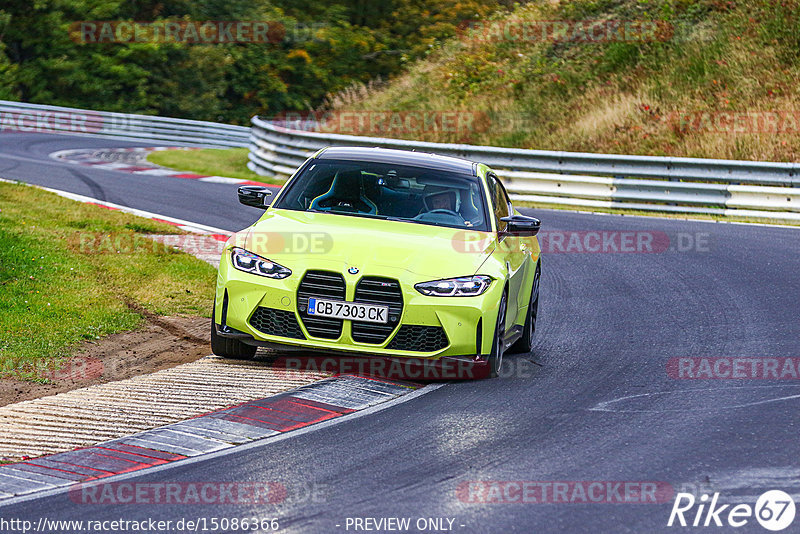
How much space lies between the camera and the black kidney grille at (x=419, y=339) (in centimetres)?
813

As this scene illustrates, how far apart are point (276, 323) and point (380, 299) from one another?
0.79m

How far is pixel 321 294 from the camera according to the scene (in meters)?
8.18

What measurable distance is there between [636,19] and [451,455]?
94.1 ft

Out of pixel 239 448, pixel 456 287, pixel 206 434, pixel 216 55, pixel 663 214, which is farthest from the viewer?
pixel 216 55

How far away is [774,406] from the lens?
25.5ft

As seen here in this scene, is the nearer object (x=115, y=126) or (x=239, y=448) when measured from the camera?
(x=239, y=448)

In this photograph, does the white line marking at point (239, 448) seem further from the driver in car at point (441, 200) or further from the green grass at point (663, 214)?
the green grass at point (663, 214)

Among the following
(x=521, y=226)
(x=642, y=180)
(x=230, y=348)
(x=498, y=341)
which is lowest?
(x=230, y=348)

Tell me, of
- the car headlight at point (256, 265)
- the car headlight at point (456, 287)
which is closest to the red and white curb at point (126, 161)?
the car headlight at point (256, 265)

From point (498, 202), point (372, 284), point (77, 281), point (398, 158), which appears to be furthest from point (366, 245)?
point (77, 281)

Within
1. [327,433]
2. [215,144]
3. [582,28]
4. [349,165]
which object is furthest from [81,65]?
[327,433]

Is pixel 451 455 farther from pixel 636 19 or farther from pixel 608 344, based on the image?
pixel 636 19

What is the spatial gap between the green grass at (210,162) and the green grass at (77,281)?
32.2ft

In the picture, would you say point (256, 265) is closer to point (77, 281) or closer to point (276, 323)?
point (276, 323)
